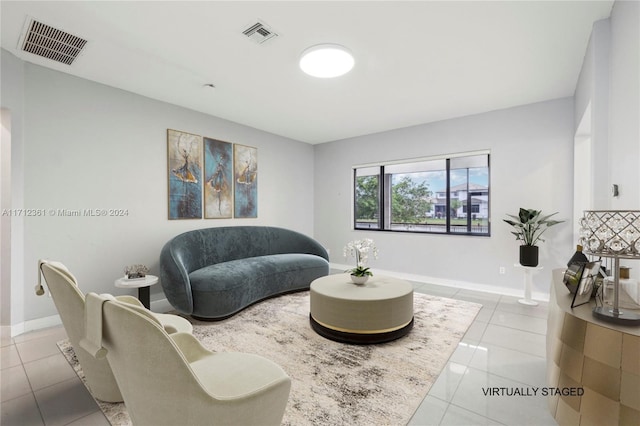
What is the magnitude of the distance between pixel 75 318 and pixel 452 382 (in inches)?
97.3

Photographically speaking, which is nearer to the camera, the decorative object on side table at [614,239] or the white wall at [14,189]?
the decorative object on side table at [614,239]

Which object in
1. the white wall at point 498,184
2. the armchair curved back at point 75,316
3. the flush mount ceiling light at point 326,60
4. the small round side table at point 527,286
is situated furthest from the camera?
the white wall at point 498,184

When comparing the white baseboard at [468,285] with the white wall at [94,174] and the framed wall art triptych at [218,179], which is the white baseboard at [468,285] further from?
the white wall at [94,174]

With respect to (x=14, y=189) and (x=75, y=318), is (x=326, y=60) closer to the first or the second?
(x=75, y=318)

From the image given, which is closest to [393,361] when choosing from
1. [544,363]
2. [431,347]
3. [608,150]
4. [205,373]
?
[431,347]

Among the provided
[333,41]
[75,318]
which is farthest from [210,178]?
[75,318]

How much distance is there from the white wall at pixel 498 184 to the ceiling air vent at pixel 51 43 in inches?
176

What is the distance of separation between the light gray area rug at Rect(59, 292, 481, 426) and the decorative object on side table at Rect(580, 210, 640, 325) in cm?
120

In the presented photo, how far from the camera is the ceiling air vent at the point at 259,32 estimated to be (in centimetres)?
233

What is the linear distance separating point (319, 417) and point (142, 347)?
122 centimetres

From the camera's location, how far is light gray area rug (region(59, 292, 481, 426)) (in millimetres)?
1805

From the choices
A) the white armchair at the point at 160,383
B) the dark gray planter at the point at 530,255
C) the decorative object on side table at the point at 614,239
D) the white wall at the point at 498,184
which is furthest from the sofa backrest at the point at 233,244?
the decorative object on side table at the point at 614,239

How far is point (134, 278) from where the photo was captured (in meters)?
3.24

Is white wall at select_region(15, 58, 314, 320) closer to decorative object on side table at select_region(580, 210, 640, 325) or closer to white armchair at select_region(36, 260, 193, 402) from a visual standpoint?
white armchair at select_region(36, 260, 193, 402)
